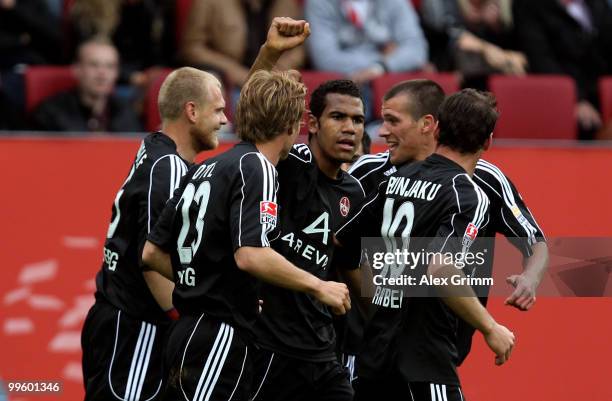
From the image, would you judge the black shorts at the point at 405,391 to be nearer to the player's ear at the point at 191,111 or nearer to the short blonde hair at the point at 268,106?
the short blonde hair at the point at 268,106

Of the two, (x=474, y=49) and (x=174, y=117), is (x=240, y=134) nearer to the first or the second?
(x=174, y=117)

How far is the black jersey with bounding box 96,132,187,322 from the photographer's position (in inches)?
244

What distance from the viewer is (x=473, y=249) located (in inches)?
228

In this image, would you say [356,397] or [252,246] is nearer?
[252,246]

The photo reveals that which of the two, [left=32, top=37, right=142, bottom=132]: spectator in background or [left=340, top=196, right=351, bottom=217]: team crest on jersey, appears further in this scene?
[left=32, top=37, right=142, bottom=132]: spectator in background

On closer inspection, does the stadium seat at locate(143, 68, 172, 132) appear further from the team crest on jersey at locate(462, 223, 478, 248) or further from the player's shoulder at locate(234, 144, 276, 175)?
the team crest on jersey at locate(462, 223, 478, 248)

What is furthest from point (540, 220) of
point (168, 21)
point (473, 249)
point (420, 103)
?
point (168, 21)

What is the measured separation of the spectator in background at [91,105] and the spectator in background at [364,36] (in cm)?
190

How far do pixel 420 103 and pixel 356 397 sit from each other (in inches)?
61.2

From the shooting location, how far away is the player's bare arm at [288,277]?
506 centimetres

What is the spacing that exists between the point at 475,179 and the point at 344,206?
2.13 feet

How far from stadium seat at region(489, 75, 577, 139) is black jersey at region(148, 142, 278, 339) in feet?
16.2

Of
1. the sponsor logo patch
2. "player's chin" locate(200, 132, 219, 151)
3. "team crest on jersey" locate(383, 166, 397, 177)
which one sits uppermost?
"player's chin" locate(200, 132, 219, 151)

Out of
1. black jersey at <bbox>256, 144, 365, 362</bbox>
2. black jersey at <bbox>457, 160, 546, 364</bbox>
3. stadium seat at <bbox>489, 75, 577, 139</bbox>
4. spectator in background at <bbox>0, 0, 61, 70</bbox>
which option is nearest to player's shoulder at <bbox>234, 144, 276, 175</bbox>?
black jersey at <bbox>256, 144, 365, 362</bbox>
